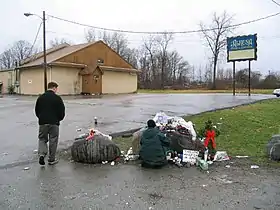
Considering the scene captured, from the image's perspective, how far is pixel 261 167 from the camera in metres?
7.43

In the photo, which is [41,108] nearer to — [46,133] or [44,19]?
[46,133]

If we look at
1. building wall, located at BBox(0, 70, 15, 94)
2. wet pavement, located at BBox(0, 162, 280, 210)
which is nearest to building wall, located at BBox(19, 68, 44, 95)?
building wall, located at BBox(0, 70, 15, 94)

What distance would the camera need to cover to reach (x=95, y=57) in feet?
151

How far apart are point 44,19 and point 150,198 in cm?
3359

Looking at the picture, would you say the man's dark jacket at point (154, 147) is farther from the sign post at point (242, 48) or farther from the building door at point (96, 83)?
the building door at point (96, 83)

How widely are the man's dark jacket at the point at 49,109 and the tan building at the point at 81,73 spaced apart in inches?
1308

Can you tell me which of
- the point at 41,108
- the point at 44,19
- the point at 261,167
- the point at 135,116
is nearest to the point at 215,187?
the point at 261,167

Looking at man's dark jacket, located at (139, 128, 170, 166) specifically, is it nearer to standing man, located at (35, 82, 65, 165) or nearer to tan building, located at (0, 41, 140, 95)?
standing man, located at (35, 82, 65, 165)

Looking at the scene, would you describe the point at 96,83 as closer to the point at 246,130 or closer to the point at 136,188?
the point at 246,130

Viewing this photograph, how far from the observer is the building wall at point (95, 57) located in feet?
142

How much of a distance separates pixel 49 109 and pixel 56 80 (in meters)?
34.2

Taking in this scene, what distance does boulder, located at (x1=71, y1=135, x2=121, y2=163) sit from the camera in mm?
7727

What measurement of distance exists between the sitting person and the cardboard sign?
43 centimetres

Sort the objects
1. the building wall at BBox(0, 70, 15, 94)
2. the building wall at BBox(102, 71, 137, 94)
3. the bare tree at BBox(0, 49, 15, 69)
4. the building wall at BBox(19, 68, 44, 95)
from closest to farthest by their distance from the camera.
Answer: the building wall at BBox(19, 68, 44, 95)
the building wall at BBox(102, 71, 137, 94)
the building wall at BBox(0, 70, 15, 94)
the bare tree at BBox(0, 49, 15, 69)
